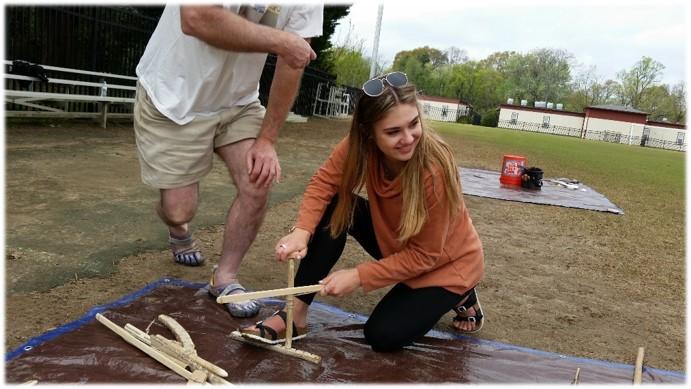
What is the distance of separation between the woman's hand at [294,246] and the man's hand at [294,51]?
2.53 ft

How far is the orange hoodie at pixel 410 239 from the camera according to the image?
8.32 feet

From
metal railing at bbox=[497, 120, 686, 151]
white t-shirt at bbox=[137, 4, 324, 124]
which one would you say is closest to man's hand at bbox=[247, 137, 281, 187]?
white t-shirt at bbox=[137, 4, 324, 124]

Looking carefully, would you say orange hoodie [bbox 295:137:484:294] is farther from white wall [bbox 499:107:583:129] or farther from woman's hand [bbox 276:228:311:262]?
white wall [bbox 499:107:583:129]

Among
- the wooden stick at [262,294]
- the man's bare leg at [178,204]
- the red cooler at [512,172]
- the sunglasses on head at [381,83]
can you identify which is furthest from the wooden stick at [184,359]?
the red cooler at [512,172]

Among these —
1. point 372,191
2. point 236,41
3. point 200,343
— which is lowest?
point 200,343

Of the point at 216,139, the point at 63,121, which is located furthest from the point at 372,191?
the point at 63,121

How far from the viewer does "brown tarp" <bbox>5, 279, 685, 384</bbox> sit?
2215mm

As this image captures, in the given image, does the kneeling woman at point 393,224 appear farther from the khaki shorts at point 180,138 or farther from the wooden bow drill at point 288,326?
the khaki shorts at point 180,138

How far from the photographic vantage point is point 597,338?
121 inches

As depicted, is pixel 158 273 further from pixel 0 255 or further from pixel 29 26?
pixel 29 26

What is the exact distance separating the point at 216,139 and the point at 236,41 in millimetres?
662

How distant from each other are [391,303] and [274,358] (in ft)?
1.90

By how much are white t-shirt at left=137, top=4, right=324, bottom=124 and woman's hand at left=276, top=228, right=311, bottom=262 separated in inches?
34.6

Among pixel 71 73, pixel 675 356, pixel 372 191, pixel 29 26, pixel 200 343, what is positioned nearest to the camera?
pixel 200 343
